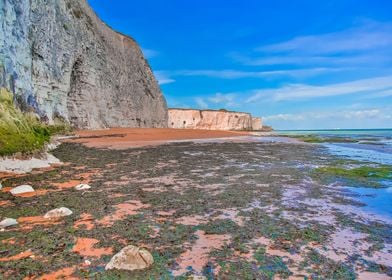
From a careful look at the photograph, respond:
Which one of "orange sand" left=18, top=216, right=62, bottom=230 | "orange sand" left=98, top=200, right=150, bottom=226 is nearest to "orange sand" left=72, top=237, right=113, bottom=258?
"orange sand" left=98, top=200, right=150, bottom=226

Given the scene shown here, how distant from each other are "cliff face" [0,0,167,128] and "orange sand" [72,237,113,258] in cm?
1050

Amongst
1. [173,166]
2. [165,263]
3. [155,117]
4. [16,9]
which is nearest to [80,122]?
[16,9]

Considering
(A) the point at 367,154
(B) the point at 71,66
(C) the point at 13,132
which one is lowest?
(A) the point at 367,154

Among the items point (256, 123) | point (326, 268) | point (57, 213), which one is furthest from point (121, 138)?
point (256, 123)

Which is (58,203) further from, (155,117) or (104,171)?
(155,117)

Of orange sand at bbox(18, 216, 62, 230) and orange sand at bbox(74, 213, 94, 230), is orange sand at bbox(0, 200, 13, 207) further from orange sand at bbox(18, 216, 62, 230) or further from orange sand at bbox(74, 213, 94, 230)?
orange sand at bbox(74, 213, 94, 230)

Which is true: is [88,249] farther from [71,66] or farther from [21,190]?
[71,66]

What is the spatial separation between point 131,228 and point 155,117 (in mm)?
52614

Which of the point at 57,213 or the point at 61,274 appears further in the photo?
the point at 57,213

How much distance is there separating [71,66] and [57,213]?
26231 millimetres

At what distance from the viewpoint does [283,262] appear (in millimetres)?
3893

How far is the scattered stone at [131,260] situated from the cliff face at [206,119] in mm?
86509

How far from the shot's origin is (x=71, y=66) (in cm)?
2886

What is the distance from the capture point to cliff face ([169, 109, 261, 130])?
9031cm
